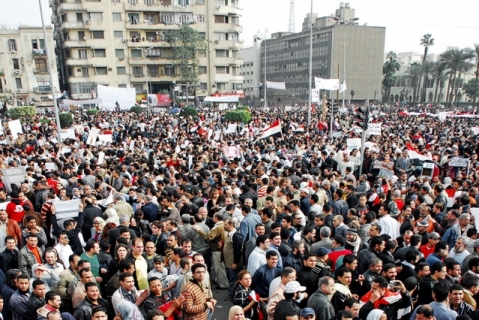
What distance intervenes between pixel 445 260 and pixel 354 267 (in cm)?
120

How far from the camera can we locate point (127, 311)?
4023 mm

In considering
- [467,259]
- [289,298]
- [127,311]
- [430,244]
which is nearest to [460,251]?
[467,259]

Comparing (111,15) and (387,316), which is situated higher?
(111,15)

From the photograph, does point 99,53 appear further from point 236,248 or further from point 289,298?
point 289,298

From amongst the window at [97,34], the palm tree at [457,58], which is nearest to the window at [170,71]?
the window at [97,34]

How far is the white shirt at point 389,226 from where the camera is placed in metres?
6.49

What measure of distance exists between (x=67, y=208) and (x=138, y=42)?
152 ft

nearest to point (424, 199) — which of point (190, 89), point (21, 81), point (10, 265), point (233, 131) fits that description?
point (10, 265)

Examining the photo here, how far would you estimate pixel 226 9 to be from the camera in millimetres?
51406

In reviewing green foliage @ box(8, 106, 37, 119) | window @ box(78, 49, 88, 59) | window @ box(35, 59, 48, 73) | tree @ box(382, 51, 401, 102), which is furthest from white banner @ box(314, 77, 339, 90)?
tree @ box(382, 51, 401, 102)

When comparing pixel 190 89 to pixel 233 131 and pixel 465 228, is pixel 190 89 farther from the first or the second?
pixel 465 228

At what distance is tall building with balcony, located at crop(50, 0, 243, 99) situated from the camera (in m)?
47.3

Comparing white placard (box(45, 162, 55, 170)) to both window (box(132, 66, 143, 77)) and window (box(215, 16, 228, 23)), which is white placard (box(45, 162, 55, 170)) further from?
window (box(215, 16, 228, 23))

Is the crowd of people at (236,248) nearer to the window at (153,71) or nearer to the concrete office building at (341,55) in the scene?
the window at (153,71)
